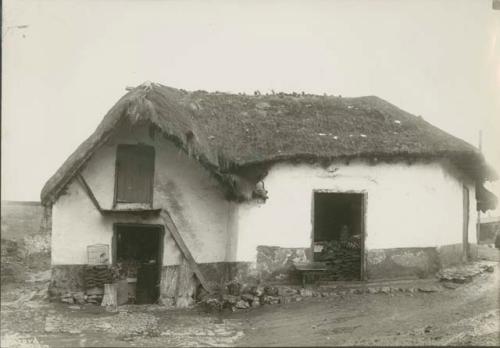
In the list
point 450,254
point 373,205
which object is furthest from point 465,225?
point 373,205

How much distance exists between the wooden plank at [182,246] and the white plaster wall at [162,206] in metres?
0.20

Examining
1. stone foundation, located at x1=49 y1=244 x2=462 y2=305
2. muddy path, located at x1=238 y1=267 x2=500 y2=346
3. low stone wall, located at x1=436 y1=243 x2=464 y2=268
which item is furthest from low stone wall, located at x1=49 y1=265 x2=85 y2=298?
low stone wall, located at x1=436 y1=243 x2=464 y2=268

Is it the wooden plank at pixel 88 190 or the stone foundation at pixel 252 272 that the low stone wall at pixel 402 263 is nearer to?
the stone foundation at pixel 252 272

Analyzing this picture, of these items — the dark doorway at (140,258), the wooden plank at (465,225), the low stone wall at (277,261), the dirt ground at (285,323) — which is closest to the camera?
the dirt ground at (285,323)

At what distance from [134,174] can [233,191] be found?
8.12 feet

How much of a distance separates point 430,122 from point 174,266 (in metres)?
8.64

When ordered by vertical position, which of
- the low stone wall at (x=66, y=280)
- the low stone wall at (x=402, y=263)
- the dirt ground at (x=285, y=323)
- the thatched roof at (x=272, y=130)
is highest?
the thatched roof at (x=272, y=130)

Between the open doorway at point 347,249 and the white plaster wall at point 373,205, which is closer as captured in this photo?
the white plaster wall at point 373,205

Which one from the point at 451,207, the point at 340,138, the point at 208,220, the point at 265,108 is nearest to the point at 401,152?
the point at 340,138

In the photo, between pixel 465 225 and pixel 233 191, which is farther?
pixel 465 225

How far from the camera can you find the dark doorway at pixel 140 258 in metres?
11.9

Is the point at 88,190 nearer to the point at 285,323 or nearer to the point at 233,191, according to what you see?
the point at 233,191

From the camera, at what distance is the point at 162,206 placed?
39.1 feet

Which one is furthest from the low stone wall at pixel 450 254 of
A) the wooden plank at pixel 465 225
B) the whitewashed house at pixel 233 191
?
the wooden plank at pixel 465 225
